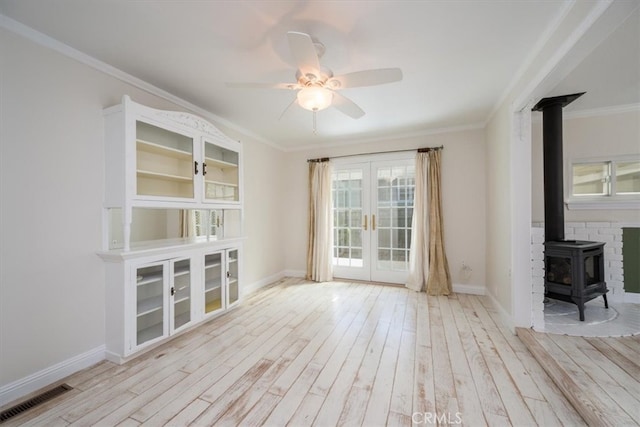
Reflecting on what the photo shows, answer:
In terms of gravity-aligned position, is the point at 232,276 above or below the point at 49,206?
below

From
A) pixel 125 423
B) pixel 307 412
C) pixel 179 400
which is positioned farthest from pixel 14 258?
pixel 307 412

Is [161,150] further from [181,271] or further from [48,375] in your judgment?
[48,375]

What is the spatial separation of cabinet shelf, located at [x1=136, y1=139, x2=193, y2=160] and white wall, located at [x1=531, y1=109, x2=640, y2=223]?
13.7 feet

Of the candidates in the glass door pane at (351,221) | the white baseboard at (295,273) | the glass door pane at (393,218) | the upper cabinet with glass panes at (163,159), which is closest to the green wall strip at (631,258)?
the glass door pane at (393,218)

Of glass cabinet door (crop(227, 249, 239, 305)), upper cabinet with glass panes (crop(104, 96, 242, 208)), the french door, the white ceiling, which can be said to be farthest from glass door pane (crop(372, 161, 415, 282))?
upper cabinet with glass panes (crop(104, 96, 242, 208))

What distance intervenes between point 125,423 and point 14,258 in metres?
1.31

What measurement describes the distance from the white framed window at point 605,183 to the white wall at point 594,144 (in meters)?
0.06

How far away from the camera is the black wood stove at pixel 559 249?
2.46 m

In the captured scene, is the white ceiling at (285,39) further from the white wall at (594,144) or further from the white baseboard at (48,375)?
the white baseboard at (48,375)

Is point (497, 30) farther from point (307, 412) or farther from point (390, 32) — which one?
point (307, 412)

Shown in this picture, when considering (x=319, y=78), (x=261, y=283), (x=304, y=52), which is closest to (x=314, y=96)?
(x=319, y=78)

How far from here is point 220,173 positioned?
3.09 meters

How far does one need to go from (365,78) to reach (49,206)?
2442 mm

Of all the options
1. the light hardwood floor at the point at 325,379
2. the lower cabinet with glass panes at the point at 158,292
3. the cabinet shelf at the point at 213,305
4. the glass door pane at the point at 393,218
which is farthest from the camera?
the glass door pane at the point at 393,218
